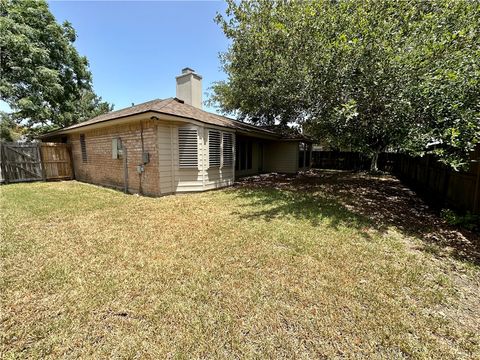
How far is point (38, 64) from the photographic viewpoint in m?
15.9

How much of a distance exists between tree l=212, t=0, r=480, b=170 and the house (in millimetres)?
4079

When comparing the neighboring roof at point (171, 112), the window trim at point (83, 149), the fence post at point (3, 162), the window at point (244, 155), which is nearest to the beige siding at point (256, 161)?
the window at point (244, 155)

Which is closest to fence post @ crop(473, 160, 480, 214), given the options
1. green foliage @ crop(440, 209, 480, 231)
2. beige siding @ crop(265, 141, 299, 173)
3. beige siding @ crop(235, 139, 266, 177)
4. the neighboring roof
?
green foliage @ crop(440, 209, 480, 231)

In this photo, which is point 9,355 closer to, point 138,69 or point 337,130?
point 337,130

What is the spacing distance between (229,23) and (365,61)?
7395mm

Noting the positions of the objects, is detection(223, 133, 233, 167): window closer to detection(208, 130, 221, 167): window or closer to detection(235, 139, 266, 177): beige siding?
detection(208, 130, 221, 167): window

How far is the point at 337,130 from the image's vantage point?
6.98m

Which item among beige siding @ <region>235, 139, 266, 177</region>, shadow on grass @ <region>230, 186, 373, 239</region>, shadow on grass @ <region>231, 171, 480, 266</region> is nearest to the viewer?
shadow on grass @ <region>231, 171, 480, 266</region>

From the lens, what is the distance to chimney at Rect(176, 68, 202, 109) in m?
11.7

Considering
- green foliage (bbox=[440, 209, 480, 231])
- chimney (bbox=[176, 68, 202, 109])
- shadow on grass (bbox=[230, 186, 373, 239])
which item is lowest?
shadow on grass (bbox=[230, 186, 373, 239])

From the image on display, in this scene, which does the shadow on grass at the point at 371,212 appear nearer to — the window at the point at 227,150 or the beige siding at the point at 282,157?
the window at the point at 227,150

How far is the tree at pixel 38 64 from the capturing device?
1465 cm

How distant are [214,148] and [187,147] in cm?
125

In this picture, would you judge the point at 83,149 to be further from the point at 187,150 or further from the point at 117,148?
the point at 187,150
